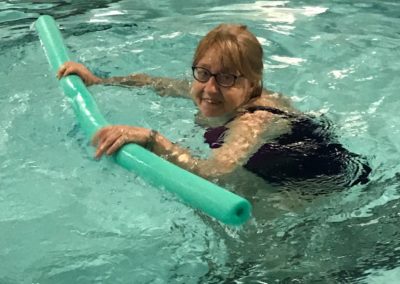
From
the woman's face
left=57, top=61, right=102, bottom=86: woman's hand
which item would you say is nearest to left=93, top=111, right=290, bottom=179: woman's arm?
the woman's face

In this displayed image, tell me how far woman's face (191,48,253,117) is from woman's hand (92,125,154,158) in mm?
320

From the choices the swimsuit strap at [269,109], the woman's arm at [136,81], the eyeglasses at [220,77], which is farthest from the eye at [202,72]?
the woman's arm at [136,81]

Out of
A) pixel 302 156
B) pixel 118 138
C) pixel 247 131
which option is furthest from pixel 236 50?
pixel 118 138

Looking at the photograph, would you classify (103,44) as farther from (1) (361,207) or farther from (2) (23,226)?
(1) (361,207)

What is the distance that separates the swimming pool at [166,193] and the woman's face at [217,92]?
181mm

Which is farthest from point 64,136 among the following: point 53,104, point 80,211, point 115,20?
point 115,20

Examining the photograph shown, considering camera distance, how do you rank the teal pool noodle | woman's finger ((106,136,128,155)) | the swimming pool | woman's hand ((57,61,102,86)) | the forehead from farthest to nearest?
woman's hand ((57,61,102,86)) < the forehead < the swimming pool < woman's finger ((106,136,128,155)) < the teal pool noodle

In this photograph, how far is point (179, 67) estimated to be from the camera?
4.34 meters

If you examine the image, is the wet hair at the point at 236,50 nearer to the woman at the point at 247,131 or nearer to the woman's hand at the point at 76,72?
the woman at the point at 247,131

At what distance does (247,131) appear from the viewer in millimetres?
2443

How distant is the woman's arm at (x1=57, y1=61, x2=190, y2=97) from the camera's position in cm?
326

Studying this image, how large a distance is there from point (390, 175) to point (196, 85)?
91 cm

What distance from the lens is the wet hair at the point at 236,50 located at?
8.35ft

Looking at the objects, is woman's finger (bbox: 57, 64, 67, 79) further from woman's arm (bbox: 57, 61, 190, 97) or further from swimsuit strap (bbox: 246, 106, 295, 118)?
swimsuit strap (bbox: 246, 106, 295, 118)
